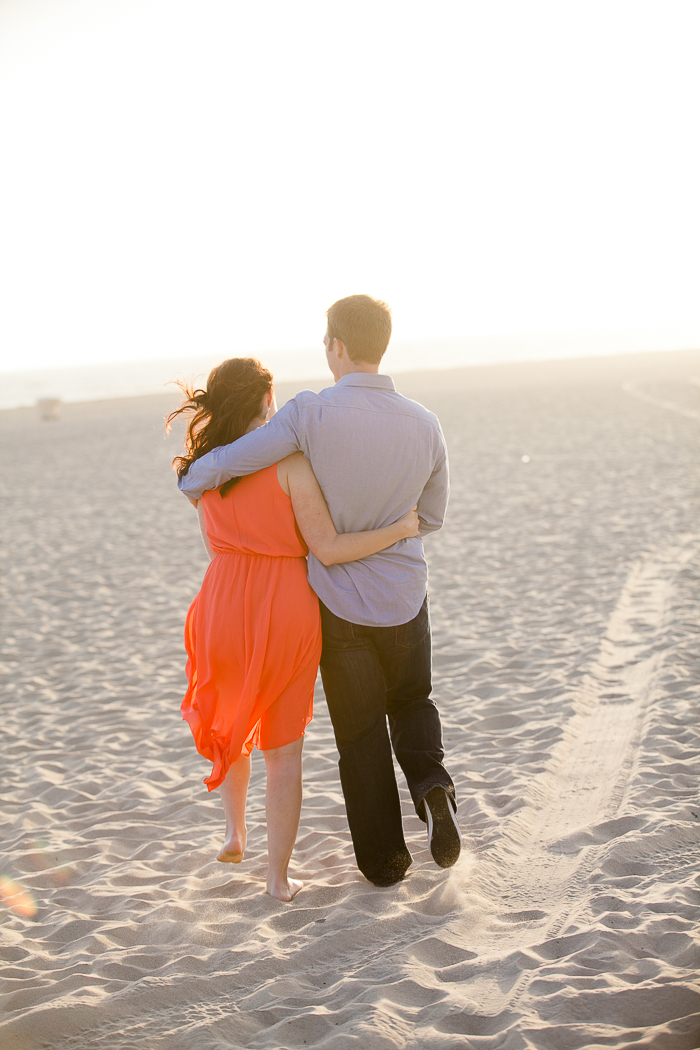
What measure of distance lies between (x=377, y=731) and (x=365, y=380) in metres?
1.21

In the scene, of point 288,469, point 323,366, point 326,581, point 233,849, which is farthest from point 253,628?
point 323,366

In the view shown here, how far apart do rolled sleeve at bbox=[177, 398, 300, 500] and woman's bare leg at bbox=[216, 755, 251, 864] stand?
3.45 feet

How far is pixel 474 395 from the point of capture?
26703 millimetres

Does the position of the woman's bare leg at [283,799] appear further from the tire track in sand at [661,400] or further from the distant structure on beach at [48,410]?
the distant structure on beach at [48,410]

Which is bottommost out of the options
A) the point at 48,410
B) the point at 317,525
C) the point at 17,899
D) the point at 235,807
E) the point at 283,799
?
the point at 17,899

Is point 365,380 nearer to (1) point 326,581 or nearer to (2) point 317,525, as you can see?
(2) point 317,525

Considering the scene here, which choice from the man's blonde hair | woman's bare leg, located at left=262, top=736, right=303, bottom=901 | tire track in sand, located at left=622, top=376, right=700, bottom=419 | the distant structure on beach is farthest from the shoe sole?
the distant structure on beach

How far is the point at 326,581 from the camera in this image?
278 cm

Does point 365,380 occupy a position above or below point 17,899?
above

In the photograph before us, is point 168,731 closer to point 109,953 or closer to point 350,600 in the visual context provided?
point 109,953

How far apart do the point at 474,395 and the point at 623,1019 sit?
25.3 m

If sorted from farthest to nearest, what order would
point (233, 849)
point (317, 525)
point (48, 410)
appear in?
point (48, 410), point (233, 849), point (317, 525)

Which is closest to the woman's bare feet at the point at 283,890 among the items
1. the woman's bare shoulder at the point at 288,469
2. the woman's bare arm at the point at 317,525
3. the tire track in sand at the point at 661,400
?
the woman's bare arm at the point at 317,525

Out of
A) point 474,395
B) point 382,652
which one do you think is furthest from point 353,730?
point 474,395
